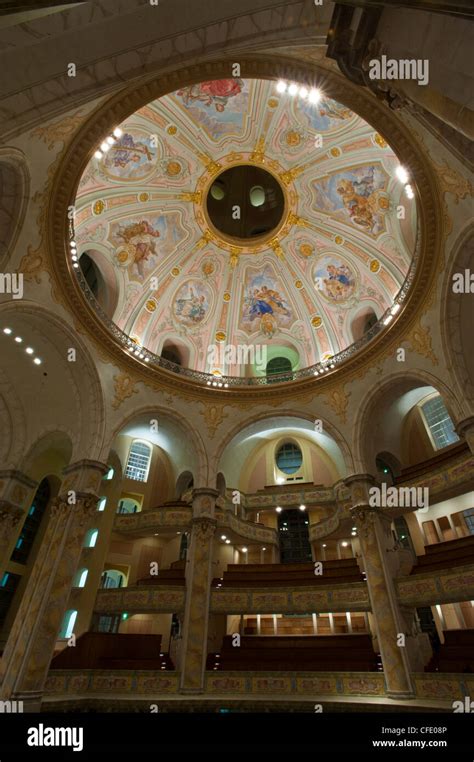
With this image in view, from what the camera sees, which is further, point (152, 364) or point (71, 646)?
point (152, 364)

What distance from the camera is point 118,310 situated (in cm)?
1981

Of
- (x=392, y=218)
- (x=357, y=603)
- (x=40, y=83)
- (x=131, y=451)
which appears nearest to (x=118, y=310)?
(x=131, y=451)

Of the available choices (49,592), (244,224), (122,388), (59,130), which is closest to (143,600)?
(49,592)

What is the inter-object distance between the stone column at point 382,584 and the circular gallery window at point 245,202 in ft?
50.0

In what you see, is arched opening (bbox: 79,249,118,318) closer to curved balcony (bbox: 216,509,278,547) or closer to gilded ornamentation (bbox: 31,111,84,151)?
gilded ornamentation (bbox: 31,111,84,151)

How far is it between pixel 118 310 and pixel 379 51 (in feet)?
56.3

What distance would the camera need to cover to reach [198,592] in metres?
14.8

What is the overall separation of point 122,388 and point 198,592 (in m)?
9.11

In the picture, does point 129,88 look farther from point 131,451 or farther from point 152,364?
point 131,451

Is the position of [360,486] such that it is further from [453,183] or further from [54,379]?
[54,379]

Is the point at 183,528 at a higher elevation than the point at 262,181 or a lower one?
lower

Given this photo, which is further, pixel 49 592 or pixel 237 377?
pixel 237 377

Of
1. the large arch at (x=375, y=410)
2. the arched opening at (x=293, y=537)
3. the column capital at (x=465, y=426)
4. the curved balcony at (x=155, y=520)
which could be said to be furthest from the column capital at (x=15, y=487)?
the column capital at (x=465, y=426)

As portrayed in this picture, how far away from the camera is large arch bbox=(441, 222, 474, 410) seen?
13102mm
